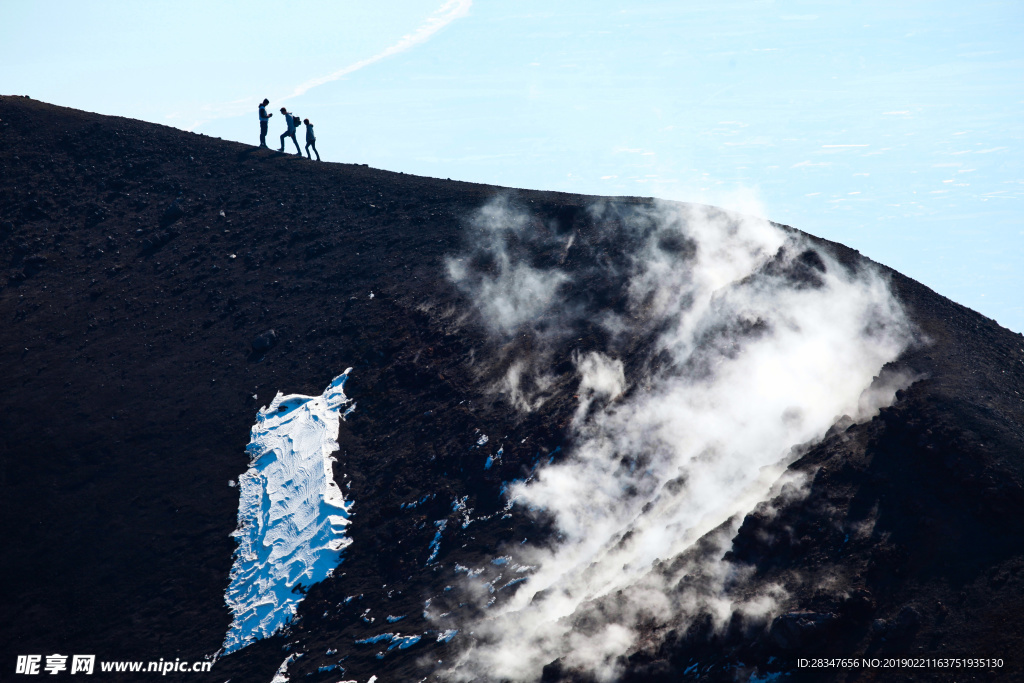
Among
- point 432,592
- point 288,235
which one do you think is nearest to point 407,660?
point 432,592

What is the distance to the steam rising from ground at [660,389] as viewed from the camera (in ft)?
60.9

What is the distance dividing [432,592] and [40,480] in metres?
15.2

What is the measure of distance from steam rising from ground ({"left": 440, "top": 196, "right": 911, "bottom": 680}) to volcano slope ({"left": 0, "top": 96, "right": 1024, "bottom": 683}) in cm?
10

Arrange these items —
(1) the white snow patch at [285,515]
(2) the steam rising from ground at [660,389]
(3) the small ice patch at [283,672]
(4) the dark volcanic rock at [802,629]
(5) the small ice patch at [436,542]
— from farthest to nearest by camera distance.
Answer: (5) the small ice patch at [436,542]
(1) the white snow patch at [285,515]
(3) the small ice patch at [283,672]
(2) the steam rising from ground at [660,389]
(4) the dark volcanic rock at [802,629]

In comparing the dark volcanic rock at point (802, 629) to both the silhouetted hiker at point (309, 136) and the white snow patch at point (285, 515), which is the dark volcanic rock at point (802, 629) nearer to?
the white snow patch at point (285, 515)

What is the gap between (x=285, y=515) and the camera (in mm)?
25250

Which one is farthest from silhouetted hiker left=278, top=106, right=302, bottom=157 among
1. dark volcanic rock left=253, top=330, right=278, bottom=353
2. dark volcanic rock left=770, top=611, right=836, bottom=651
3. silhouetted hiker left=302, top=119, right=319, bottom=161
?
dark volcanic rock left=770, top=611, right=836, bottom=651

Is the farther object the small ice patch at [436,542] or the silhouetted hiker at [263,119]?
the silhouetted hiker at [263,119]

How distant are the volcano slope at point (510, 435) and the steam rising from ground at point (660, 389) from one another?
0.10 metres

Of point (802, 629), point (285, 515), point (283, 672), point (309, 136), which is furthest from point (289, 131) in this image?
point (802, 629)

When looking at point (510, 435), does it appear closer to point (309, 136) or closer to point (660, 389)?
point (660, 389)

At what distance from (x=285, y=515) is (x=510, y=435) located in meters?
7.99

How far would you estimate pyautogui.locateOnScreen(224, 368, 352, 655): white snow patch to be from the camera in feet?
76.3

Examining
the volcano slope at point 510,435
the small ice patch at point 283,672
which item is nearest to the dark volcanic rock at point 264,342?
the volcano slope at point 510,435
